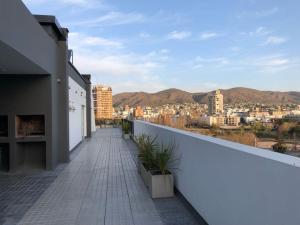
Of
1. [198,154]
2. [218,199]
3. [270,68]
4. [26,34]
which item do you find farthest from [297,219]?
[270,68]

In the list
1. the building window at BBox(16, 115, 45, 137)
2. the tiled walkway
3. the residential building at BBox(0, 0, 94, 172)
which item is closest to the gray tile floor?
the tiled walkway

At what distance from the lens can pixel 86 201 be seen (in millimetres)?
5688

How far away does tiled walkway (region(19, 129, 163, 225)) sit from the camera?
4750mm

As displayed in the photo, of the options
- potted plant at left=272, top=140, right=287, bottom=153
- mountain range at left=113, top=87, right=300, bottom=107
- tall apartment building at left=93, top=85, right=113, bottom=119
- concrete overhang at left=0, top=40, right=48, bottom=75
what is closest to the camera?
potted plant at left=272, top=140, right=287, bottom=153

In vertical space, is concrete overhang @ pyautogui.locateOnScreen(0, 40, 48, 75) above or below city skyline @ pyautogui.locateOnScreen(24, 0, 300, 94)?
below

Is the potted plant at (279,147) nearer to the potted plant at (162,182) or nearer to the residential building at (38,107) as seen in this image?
the potted plant at (162,182)

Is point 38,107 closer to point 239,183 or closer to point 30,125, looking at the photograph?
point 30,125

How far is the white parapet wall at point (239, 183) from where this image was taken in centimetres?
238

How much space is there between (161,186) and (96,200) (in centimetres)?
104

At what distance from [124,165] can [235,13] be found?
729cm

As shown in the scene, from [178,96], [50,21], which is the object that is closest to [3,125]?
[50,21]

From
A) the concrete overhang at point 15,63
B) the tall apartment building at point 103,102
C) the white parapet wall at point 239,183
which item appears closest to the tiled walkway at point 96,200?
the white parapet wall at point 239,183

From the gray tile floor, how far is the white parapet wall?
436mm

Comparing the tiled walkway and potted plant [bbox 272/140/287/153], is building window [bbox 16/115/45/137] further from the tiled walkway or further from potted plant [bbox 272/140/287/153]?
potted plant [bbox 272/140/287/153]
